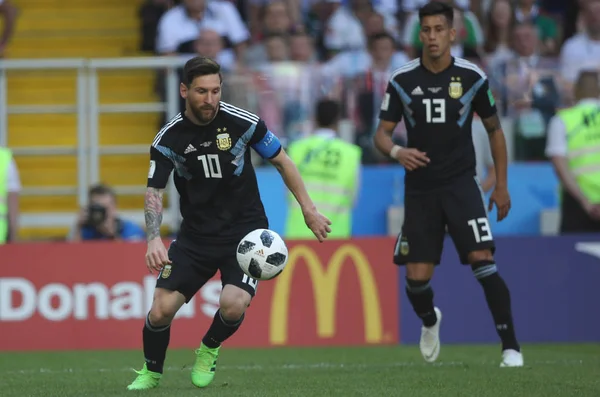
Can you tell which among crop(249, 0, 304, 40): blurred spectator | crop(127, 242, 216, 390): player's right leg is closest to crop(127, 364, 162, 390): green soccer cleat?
crop(127, 242, 216, 390): player's right leg

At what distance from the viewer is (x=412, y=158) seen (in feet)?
29.4

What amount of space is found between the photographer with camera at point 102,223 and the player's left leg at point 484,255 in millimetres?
4874

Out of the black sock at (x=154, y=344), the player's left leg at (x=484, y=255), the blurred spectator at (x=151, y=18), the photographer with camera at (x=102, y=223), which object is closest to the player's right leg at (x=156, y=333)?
the black sock at (x=154, y=344)

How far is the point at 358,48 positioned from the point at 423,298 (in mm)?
6124

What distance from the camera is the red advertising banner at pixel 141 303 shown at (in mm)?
12039

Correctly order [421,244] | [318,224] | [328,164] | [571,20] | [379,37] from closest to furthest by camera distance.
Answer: [318,224], [421,244], [328,164], [379,37], [571,20]

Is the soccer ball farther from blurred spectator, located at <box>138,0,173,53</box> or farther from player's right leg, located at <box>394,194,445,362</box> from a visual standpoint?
blurred spectator, located at <box>138,0,173,53</box>

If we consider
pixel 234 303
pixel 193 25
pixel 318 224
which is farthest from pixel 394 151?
pixel 193 25

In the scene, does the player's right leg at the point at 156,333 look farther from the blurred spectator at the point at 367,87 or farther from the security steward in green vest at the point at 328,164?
the blurred spectator at the point at 367,87

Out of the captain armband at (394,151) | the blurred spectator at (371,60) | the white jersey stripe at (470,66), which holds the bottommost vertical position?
the captain armband at (394,151)

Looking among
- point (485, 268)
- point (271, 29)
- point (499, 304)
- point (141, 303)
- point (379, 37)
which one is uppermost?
point (271, 29)

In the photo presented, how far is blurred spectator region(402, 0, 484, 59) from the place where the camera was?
1424 cm

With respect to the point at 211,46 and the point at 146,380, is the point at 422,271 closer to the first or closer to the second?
the point at 146,380

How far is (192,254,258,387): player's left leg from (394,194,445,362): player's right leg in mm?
1667
